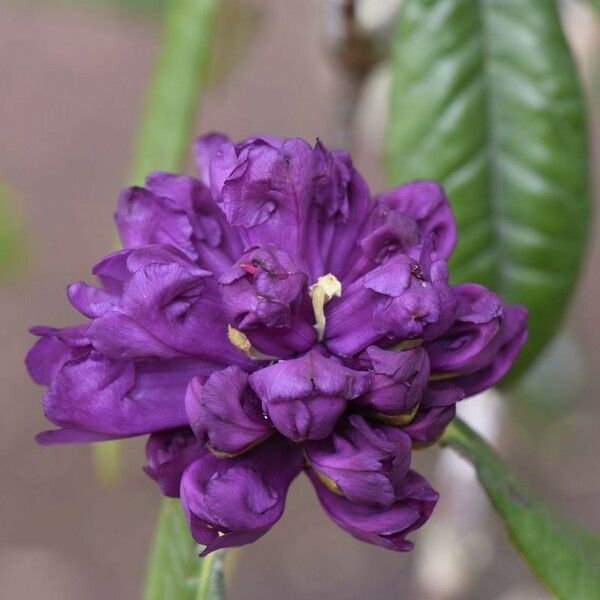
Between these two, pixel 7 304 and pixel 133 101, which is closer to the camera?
pixel 7 304

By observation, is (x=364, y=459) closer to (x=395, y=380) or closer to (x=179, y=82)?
(x=395, y=380)

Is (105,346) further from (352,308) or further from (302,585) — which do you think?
(302,585)

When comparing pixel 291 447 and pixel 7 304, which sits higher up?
pixel 291 447

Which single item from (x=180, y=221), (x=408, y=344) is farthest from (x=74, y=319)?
(x=408, y=344)

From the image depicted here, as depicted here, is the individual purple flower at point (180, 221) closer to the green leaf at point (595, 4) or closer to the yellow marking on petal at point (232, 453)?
the yellow marking on petal at point (232, 453)

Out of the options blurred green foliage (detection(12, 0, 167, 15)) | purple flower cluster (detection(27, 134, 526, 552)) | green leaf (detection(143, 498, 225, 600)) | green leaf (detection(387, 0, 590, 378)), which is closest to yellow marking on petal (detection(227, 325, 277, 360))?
purple flower cluster (detection(27, 134, 526, 552))

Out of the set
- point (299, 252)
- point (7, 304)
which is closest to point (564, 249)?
point (299, 252)

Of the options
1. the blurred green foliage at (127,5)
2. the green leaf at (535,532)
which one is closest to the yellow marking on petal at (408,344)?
Answer: the green leaf at (535,532)
